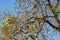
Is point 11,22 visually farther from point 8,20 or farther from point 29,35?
point 29,35

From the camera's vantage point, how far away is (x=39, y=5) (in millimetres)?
26844

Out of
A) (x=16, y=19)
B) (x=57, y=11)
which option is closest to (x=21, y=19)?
(x=16, y=19)

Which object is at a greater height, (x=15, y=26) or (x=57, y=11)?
(x=57, y=11)

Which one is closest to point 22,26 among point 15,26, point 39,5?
point 15,26

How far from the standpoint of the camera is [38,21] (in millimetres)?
27141

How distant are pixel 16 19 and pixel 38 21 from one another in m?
2.00

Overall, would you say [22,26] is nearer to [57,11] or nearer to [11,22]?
[11,22]

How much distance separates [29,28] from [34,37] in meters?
0.98

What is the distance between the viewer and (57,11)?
26.5 meters

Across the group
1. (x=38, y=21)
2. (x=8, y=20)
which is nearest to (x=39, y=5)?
(x=38, y=21)

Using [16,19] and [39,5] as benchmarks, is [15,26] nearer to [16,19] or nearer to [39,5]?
[16,19]

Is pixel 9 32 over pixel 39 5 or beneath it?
beneath

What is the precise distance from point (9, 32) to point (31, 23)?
85.6 inches

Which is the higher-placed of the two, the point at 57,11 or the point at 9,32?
the point at 57,11
